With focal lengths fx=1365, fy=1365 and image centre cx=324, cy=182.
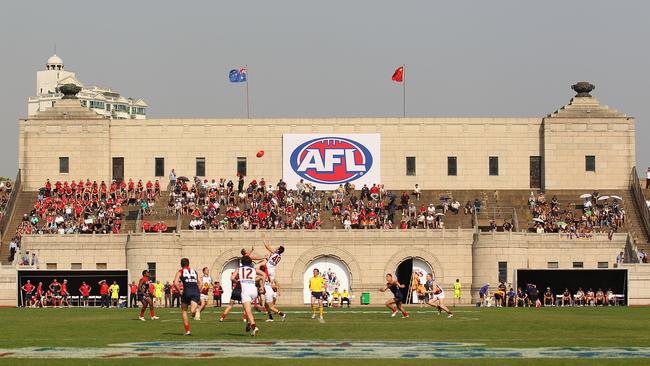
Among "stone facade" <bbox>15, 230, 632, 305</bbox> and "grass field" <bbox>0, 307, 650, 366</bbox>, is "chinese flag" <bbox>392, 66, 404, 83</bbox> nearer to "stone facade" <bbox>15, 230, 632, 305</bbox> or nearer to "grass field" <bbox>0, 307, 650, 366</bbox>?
"stone facade" <bbox>15, 230, 632, 305</bbox>

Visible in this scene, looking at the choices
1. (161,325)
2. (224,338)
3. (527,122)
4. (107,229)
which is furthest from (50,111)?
(224,338)

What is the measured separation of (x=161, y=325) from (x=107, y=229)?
142 feet

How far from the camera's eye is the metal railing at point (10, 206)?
86.9 meters

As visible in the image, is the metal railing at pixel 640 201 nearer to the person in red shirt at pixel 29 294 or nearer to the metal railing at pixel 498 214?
the metal railing at pixel 498 214

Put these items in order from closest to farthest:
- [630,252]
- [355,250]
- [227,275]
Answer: [630,252] < [355,250] < [227,275]

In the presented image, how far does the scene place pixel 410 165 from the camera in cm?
9506

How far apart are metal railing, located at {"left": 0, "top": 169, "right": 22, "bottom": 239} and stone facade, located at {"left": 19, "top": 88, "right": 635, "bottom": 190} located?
120 cm

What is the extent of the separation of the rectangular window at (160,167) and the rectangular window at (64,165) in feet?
20.2

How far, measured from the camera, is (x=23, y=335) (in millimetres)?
37375

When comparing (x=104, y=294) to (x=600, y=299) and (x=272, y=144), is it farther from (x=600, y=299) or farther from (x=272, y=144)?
(x=600, y=299)

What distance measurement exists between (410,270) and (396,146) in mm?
14413

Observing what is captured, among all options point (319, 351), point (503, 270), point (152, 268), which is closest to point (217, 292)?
point (152, 268)

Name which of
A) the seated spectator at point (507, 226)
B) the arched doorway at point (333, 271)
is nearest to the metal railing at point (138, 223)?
the arched doorway at point (333, 271)

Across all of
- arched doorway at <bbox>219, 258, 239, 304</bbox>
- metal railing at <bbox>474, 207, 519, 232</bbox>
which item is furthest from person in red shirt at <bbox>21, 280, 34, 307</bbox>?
metal railing at <bbox>474, 207, 519, 232</bbox>
